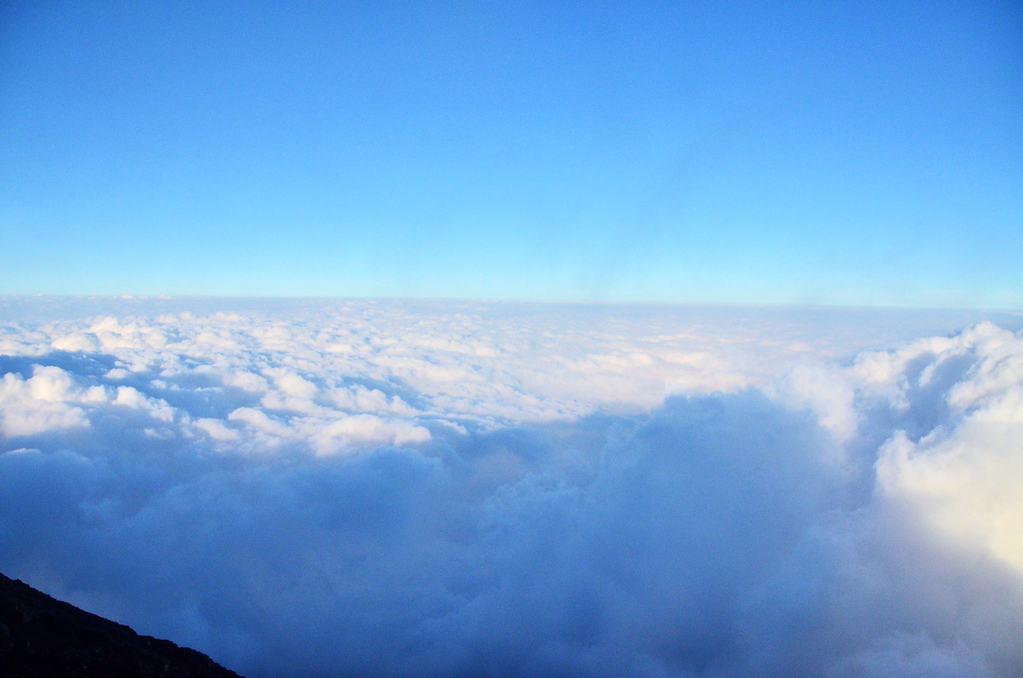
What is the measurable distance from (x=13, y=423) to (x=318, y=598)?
4983 cm

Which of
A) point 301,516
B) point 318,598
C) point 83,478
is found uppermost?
point 83,478

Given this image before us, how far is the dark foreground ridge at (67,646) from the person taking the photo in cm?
926

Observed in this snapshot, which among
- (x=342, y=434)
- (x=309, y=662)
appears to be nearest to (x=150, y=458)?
(x=342, y=434)

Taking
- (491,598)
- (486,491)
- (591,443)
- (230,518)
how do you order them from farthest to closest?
(591,443), (486,491), (230,518), (491,598)

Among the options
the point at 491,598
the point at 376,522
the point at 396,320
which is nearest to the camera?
the point at 491,598

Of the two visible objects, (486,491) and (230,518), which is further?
(486,491)

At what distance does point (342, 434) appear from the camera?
2520 inches

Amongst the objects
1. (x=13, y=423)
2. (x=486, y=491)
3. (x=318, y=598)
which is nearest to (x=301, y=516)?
(x=318, y=598)

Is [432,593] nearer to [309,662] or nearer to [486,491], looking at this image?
[309,662]

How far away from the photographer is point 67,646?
33.4 ft

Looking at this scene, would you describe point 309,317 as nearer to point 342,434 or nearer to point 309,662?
point 342,434

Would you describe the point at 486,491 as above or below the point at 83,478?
below

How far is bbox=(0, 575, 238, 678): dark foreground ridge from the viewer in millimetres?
9258

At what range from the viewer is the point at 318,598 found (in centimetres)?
4159
